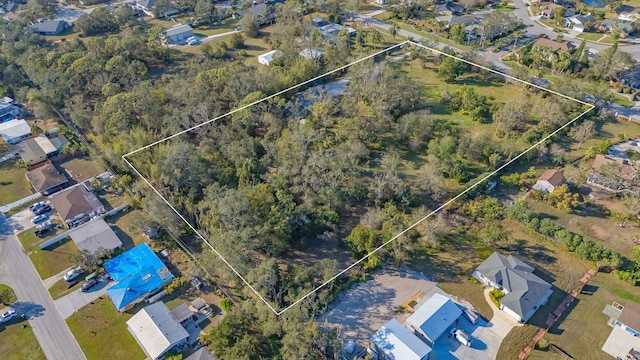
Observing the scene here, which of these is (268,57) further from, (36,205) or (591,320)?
(591,320)

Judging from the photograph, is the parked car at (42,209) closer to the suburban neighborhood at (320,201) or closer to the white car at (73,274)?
the suburban neighborhood at (320,201)

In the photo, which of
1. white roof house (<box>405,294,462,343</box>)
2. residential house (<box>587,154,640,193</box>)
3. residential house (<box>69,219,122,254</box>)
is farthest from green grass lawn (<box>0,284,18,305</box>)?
residential house (<box>587,154,640,193</box>)

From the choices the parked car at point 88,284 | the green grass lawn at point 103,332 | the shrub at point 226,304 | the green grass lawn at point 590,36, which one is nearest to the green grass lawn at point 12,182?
the parked car at point 88,284

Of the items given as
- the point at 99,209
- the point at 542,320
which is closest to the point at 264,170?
the point at 99,209

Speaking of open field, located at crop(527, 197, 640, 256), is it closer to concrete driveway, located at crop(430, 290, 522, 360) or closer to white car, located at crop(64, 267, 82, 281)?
concrete driveway, located at crop(430, 290, 522, 360)

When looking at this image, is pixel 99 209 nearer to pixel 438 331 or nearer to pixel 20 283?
pixel 20 283
